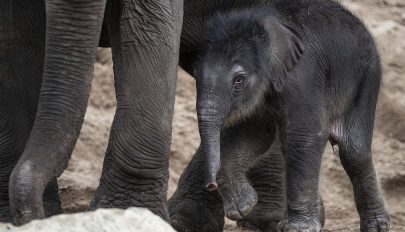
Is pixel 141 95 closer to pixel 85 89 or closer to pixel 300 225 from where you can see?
pixel 85 89

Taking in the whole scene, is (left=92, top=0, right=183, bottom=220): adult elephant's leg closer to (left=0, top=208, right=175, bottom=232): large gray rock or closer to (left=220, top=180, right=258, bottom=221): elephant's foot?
(left=220, top=180, right=258, bottom=221): elephant's foot

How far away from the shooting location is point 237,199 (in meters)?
6.25

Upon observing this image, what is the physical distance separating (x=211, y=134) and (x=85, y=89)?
0.92 meters

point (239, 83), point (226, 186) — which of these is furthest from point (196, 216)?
point (239, 83)

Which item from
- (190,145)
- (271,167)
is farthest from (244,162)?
(190,145)

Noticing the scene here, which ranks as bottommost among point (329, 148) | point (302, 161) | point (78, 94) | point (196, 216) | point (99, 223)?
point (329, 148)

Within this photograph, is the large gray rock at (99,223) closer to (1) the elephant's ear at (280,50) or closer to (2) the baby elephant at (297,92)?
(2) the baby elephant at (297,92)

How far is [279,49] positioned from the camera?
21.0 ft

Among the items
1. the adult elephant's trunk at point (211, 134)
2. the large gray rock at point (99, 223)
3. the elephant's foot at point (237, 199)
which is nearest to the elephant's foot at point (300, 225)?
the elephant's foot at point (237, 199)

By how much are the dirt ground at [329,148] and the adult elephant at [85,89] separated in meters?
1.95

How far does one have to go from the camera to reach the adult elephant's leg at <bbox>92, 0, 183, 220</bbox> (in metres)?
5.66

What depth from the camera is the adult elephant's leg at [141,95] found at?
566 cm

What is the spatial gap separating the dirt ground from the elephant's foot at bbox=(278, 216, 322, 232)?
2305 millimetres

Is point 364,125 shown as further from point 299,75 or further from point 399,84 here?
point 399,84
